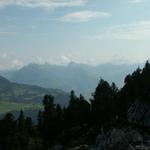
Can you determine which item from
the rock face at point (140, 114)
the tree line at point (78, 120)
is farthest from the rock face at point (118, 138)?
the tree line at point (78, 120)

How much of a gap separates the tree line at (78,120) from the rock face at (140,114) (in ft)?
8.44

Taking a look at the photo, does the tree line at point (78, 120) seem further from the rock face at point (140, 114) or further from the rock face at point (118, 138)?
the rock face at point (118, 138)

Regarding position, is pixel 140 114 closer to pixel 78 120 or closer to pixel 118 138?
pixel 118 138

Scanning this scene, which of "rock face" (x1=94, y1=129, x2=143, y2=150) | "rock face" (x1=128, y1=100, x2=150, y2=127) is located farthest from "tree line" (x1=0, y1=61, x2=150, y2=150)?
"rock face" (x1=94, y1=129, x2=143, y2=150)

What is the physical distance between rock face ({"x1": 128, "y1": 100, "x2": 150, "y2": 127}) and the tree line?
2.57 meters

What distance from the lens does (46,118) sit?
431ft

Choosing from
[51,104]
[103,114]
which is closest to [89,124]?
[103,114]

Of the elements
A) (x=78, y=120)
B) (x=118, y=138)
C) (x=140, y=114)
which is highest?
(x=140, y=114)

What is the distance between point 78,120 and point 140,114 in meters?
31.3

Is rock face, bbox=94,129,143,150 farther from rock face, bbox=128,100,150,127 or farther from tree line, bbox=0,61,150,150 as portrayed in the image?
tree line, bbox=0,61,150,150

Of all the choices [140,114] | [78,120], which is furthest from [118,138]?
[78,120]

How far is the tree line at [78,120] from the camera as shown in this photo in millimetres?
106750

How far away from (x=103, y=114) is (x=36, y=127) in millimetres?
27464

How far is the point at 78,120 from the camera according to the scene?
129000 mm
